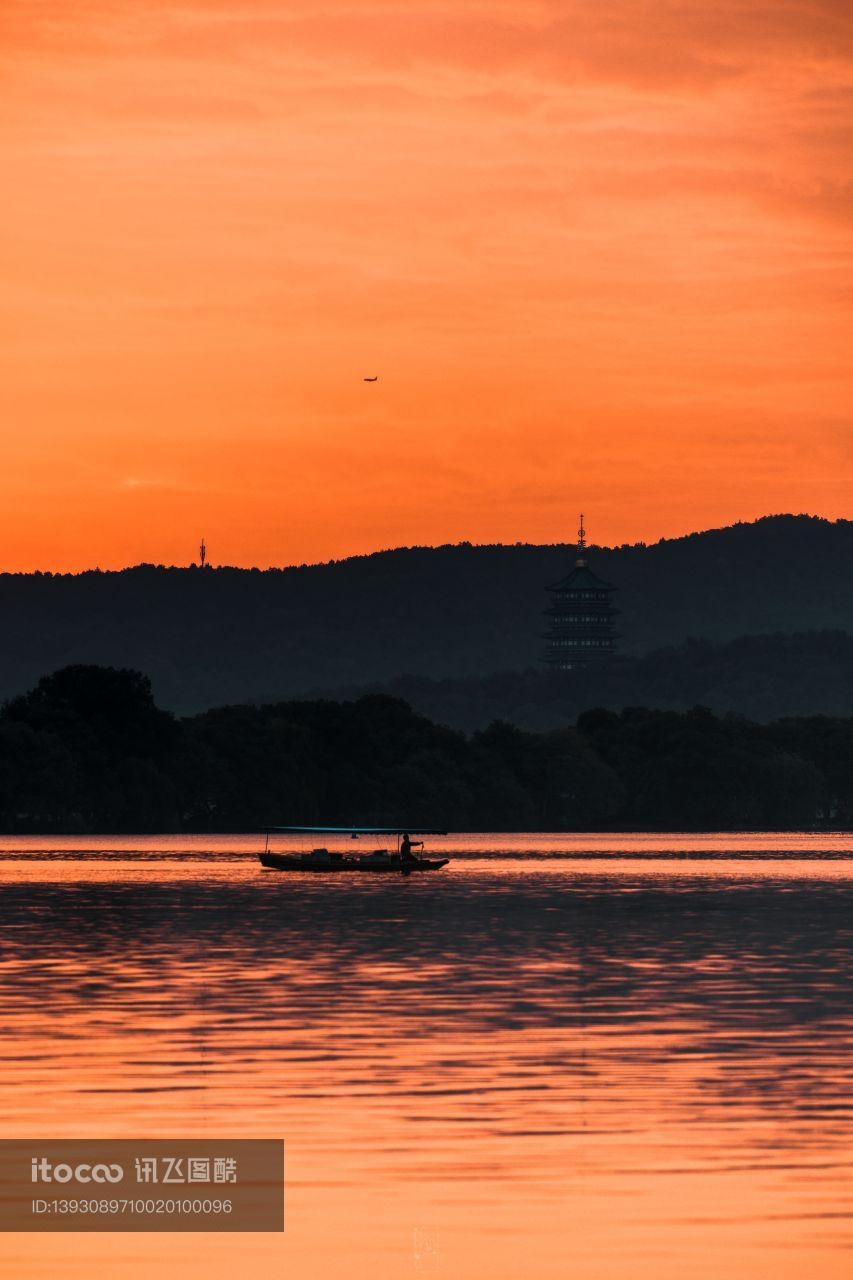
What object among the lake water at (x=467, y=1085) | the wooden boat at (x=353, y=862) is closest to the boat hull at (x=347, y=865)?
the wooden boat at (x=353, y=862)

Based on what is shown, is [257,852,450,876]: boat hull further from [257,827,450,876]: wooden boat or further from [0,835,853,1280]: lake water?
[0,835,853,1280]: lake water

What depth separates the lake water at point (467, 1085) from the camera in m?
29.9

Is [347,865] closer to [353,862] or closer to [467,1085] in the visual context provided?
[353,862]

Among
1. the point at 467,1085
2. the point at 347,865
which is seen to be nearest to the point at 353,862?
the point at 347,865

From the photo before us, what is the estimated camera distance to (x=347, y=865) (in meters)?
170

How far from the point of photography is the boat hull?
16638cm

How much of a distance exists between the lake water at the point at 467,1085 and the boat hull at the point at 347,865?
6874cm

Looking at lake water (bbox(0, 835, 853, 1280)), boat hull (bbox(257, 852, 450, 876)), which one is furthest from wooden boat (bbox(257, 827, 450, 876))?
lake water (bbox(0, 835, 853, 1280))

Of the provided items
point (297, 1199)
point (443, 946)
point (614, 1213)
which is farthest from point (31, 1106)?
point (443, 946)

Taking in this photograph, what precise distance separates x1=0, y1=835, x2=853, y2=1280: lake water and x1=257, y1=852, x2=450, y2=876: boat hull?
68.7 metres

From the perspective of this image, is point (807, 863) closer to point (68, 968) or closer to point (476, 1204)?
point (68, 968)

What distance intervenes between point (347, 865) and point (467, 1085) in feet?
416

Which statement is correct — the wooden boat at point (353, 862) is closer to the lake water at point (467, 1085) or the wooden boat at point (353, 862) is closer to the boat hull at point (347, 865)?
the boat hull at point (347, 865)

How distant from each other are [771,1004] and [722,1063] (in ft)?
46.0
